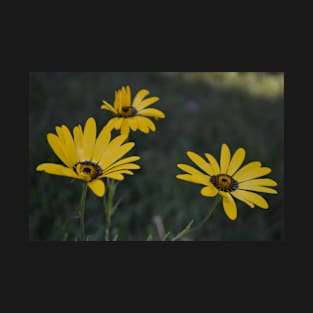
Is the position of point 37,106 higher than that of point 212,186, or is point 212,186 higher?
point 37,106

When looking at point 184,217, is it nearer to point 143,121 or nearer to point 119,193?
point 119,193

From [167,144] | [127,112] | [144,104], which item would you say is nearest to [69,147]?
[127,112]

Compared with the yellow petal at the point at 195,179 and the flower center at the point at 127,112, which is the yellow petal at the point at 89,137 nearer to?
the flower center at the point at 127,112

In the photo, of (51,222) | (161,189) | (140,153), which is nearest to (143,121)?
(51,222)

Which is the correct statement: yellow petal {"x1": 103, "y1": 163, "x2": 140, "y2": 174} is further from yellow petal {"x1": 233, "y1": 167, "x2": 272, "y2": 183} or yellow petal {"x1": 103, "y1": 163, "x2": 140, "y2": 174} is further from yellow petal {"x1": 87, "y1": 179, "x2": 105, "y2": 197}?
yellow petal {"x1": 233, "y1": 167, "x2": 272, "y2": 183}

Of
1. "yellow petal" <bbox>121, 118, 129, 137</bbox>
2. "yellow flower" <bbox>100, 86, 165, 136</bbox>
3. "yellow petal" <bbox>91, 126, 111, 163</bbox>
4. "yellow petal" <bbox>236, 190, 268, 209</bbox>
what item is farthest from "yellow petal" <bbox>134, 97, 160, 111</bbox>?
"yellow petal" <bbox>236, 190, 268, 209</bbox>
